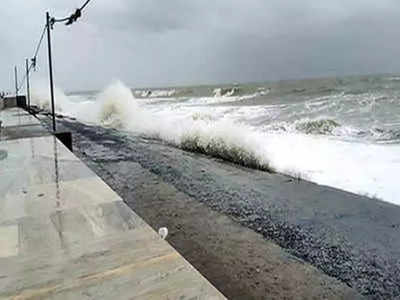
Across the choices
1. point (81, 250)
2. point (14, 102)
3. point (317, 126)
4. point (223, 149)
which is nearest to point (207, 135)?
point (223, 149)

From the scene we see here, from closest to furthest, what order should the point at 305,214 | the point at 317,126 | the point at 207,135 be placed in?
the point at 305,214, the point at 207,135, the point at 317,126

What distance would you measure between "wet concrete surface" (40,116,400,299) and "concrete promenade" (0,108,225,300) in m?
1.31

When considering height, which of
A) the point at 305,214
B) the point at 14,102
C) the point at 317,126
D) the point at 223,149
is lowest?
the point at 305,214

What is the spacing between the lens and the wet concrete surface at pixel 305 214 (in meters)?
2.99

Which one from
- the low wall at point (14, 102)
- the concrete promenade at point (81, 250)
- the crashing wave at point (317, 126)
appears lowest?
the crashing wave at point (317, 126)

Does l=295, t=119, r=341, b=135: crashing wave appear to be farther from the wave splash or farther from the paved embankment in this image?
the paved embankment

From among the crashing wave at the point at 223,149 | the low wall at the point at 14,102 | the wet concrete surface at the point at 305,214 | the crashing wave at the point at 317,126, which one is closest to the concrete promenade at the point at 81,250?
the wet concrete surface at the point at 305,214

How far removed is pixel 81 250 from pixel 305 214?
2.69 metres

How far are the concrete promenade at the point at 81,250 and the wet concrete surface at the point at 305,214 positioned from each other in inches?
51.8

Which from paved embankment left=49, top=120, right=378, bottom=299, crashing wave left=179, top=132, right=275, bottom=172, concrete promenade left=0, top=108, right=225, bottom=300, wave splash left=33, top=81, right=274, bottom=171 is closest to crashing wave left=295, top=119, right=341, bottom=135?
wave splash left=33, top=81, right=274, bottom=171

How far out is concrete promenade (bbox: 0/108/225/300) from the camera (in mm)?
1824

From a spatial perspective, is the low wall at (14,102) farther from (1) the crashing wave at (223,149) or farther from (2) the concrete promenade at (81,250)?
(2) the concrete promenade at (81,250)

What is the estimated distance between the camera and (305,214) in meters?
4.22

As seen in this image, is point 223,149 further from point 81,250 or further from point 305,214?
point 81,250
